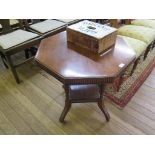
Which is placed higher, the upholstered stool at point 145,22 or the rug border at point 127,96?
the upholstered stool at point 145,22

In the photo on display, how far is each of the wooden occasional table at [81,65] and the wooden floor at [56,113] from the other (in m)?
0.15

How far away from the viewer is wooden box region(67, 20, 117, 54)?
1.24 meters

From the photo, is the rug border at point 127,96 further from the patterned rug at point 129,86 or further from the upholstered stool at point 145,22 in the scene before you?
the upholstered stool at point 145,22

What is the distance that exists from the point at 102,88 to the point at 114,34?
0.45 m

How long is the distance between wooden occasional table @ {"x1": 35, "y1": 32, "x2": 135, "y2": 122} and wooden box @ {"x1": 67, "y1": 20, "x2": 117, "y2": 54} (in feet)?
0.15

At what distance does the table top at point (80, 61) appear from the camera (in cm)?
110

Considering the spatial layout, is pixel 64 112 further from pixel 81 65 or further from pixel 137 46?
pixel 137 46

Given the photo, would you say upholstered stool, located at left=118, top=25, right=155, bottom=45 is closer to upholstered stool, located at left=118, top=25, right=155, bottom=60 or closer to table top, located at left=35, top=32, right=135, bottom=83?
upholstered stool, located at left=118, top=25, right=155, bottom=60

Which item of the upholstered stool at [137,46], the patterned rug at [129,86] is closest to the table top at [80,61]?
the upholstered stool at [137,46]

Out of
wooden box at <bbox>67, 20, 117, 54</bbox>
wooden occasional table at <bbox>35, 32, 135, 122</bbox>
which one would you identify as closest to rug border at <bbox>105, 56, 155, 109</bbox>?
wooden occasional table at <bbox>35, 32, 135, 122</bbox>

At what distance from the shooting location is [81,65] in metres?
1.18

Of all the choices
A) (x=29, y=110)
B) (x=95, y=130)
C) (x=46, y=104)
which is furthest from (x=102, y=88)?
(x=29, y=110)

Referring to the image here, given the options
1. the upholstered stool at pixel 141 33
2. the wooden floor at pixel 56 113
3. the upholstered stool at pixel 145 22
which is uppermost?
the upholstered stool at pixel 145 22

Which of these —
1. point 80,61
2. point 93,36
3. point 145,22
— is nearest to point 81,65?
point 80,61
